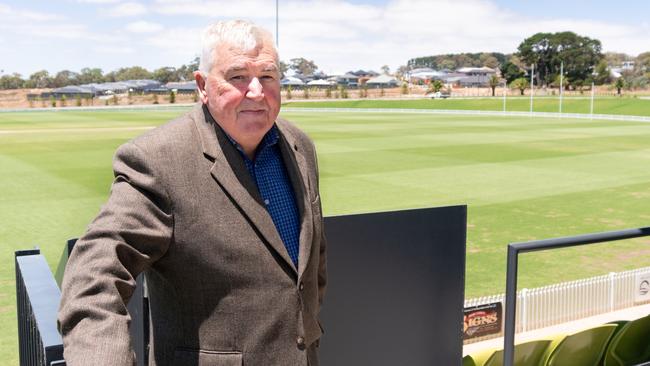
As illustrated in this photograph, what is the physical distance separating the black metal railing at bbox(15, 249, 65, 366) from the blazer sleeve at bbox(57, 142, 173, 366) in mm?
28

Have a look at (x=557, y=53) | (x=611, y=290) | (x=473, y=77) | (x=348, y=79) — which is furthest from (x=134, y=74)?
(x=611, y=290)

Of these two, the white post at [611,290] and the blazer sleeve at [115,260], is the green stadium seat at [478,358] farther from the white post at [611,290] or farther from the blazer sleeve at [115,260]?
the blazer sleeve at [115,260]

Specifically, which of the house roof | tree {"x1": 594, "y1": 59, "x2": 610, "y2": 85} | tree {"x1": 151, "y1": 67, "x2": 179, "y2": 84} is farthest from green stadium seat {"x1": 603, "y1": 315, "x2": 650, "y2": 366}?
the house roof

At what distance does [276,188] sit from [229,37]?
43 centimetres

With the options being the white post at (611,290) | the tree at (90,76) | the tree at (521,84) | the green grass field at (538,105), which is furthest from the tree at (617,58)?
the white post at (611,290)

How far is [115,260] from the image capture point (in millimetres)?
1517

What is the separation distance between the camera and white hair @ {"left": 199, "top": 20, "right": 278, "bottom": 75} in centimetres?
180

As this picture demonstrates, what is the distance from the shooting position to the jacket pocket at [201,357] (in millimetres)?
1808

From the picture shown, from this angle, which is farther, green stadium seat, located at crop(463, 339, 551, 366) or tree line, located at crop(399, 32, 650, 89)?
tree line, located at crop(399, 32, 650, 89)

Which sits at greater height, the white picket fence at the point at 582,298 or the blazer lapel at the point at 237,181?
the blazer lapel at the point at 237,181

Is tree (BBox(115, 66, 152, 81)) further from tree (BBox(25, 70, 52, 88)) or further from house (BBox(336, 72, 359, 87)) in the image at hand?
house (BBox(336, 72, 359, 87))

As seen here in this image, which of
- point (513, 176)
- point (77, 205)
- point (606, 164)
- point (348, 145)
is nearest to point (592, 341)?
point (77, 205)

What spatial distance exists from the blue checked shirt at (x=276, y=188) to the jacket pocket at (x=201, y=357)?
31 cm

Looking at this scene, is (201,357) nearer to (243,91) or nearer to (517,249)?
(243,91)
